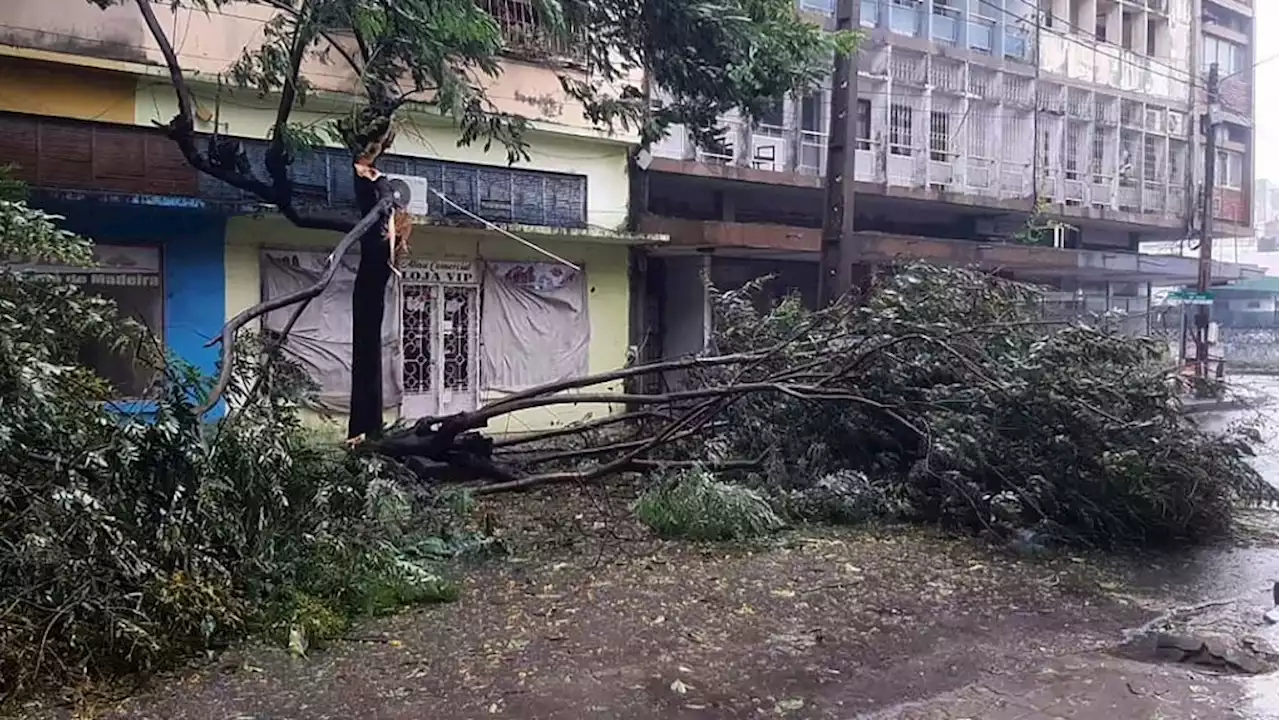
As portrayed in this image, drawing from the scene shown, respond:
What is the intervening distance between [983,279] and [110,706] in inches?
290

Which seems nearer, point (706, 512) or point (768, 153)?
point (706, 512)

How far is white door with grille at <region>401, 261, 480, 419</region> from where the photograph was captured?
12867 millimetres

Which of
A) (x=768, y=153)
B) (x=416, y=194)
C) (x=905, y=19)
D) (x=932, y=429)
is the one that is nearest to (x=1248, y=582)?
(x=932, y=429)

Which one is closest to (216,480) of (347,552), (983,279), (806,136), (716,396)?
(347,552)

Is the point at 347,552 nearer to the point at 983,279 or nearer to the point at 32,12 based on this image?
the point at 983,279

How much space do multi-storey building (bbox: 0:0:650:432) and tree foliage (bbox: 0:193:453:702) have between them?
258cm

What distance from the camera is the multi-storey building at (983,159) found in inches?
642

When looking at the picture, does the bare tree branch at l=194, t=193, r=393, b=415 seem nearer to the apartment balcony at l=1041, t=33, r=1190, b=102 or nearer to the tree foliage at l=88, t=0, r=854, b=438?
the tree foliage at l=88, t=0, r=854, b=438

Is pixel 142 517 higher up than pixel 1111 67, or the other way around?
pixel 1111 67

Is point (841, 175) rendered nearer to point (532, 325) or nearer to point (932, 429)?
point (932, 429)

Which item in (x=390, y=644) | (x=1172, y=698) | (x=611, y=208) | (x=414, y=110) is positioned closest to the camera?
(x=1172, y=698)

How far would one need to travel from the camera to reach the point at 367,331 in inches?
338

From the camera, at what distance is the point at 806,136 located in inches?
716

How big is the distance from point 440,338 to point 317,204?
7.54 feet
